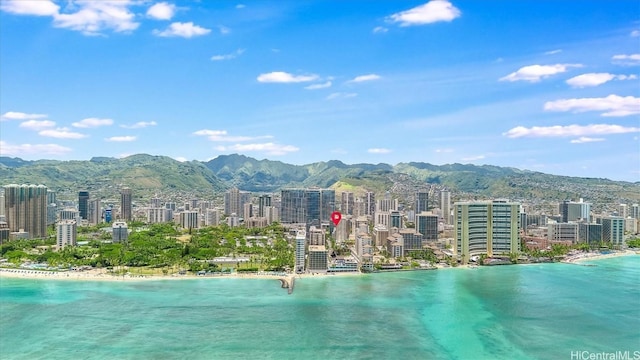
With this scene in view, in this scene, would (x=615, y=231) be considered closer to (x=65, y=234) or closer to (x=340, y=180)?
(x=65, y=234)

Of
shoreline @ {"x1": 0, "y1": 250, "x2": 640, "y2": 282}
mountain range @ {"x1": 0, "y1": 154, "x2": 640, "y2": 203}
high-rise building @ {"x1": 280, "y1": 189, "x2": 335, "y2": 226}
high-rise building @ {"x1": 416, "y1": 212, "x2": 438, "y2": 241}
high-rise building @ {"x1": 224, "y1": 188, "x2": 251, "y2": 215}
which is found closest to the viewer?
shoreline @ {"x1": 0, "y1": 250, "x2": 640, "y2": 282}

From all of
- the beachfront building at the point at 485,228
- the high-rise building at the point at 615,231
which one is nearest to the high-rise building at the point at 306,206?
the beachfront building at the point at 485,228

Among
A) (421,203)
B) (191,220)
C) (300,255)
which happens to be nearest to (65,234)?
(191,220)

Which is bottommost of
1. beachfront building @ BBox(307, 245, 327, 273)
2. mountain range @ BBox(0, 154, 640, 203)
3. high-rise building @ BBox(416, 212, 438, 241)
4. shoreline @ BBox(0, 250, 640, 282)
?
shoreline @ BBox(0, 250, 640, 282)

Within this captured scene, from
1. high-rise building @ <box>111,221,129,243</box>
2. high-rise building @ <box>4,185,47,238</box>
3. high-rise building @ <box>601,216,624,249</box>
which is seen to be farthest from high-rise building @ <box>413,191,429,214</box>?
high-rise building @ <box>4,185,47,238</box>

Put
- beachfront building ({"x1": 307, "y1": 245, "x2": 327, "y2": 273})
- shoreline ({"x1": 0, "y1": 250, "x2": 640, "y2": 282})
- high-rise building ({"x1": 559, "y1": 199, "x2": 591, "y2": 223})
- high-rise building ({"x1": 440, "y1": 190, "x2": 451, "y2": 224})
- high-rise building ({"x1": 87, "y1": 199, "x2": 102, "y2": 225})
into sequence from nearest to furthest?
shoreline ({"x1": 0, "y1": 250, "x2": 640, "y2": 282}), beachfront building ({"x1": 307, "y1": 245, "x2": 327, "y2": 273}), high-rise building ({"x1": 559, "y1": 199, "x2": 591, "y2": 223}), high-rise building ({"x1": 440, "y1": 190, "x2": 451, "y2": 224}), high-rise building ({"x1": 87, "y1": 199, "x2": 102, "y2": 225})

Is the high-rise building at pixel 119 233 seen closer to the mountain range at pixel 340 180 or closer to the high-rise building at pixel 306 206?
the high-rise building at pixel 306 206

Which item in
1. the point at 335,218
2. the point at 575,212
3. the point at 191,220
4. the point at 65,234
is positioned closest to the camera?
the point at 65,234

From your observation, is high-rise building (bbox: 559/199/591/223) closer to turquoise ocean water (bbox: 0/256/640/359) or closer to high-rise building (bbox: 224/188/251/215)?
turquoise ocean water (bbox: 0/256/640/359)
